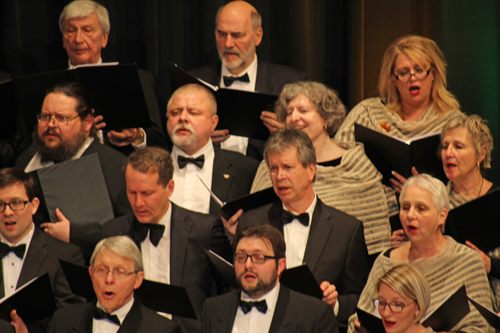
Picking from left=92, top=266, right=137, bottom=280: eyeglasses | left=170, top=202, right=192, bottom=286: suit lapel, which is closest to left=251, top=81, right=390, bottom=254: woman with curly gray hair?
left=170, top=202, right=192, bottom=286: suit lapel

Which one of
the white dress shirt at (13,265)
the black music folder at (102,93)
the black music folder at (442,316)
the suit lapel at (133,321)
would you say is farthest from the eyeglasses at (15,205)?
the black music folder at (442,316)

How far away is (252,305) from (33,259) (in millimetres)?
1122

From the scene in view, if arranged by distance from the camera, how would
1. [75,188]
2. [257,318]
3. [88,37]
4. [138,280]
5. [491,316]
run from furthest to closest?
[88,37] < [75,188] < [138,280] < [257,318] < [491,316]

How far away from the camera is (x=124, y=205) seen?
384cm

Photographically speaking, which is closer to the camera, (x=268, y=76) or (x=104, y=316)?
(x=104, y=316)

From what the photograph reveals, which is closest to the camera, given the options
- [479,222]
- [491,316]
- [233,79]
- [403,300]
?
[491,316]

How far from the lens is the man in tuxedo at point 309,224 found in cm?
334

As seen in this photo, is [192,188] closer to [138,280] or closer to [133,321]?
[138,280]

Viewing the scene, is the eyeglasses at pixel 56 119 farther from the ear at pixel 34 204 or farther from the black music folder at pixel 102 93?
the ear at pixel 34 204

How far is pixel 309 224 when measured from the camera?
3.42 meters

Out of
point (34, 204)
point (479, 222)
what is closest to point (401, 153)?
point (479, 222)

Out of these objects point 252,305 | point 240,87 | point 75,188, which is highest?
point 240,87

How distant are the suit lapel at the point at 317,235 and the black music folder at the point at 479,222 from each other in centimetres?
55

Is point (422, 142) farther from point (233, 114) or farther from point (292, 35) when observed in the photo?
point (292, 35)
